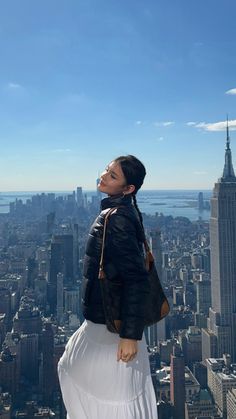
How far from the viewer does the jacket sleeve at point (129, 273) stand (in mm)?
645

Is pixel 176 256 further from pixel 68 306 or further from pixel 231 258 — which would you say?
pixel 68 306

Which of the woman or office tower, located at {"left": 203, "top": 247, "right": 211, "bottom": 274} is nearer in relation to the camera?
the woman

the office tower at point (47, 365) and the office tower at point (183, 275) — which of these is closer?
the office tower at point (47, 365)

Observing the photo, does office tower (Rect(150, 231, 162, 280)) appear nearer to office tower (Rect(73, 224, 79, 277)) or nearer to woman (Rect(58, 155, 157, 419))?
office tower (Rect(73, 224, 79, 277))

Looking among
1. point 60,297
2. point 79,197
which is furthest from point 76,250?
point 79,197

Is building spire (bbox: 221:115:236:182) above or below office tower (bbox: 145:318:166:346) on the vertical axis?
above

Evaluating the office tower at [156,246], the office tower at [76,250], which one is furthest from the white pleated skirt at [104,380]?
the office tower at [156,246]

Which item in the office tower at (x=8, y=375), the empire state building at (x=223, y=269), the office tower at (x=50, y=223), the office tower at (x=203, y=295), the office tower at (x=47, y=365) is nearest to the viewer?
the office tower at (x=47, y=365)

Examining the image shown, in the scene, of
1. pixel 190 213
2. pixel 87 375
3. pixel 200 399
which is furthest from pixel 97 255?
pixel 190 213

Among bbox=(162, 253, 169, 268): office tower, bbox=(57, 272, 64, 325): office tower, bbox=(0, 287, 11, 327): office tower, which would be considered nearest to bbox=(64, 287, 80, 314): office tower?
bbox=(57, 272, 64, 325): office tower

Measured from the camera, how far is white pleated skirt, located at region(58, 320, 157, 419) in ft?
2.29

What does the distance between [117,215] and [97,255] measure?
8 cm

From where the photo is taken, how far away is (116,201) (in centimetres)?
71

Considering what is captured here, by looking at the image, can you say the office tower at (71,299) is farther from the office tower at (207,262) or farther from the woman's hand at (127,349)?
the woman's hand at (127,349)
